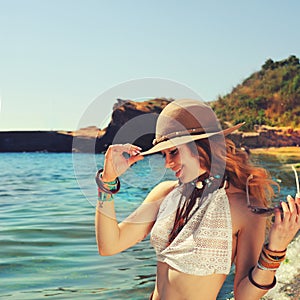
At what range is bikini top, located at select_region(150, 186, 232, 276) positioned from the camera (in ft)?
6.96

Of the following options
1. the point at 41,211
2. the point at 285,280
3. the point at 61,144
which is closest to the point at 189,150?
the point at 285,280

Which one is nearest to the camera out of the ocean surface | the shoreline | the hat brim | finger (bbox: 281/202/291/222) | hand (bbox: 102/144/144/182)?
finger (bbox: 281/202/291/222)

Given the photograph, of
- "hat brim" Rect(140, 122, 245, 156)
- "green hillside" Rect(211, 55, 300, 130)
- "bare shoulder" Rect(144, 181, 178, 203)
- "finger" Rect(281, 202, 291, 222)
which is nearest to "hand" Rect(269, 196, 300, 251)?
"finger" Rect(281, 202, 291, 222)

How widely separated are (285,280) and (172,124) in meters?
2.67

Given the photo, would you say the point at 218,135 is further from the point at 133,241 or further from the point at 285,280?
the point at 285,280

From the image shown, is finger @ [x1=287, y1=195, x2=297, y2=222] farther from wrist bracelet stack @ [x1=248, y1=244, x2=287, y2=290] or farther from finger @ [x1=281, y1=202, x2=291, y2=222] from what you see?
wrist bracelet stack @ [x1=248, y1=244, x2=287, y2=290]

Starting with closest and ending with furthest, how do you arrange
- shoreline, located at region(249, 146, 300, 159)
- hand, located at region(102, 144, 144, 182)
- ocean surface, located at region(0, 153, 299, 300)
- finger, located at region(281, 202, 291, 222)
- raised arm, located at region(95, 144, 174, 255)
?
finger, located at region(281, 202, 291, 222) < hand, located at region(102, 144, 144, 182) < raised arm, located at region(95, 144, 174, 255) < ocean surface, located at region(0, 153, 299, 300) < shoreline, located at region(249, 146, 300, 159)

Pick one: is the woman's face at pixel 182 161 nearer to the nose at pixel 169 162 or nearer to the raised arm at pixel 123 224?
the nose at pixel 169 162

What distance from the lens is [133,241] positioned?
7.91 feet

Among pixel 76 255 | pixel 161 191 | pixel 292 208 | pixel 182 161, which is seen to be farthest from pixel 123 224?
pixel 76 255

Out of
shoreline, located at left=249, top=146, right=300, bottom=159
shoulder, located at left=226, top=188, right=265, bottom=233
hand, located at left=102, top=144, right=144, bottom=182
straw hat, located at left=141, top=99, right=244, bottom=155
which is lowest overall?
shoreline, located at left=249, top=146, right=300, bottom=159

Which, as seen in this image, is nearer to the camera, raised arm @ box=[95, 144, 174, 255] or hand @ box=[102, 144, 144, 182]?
hand @ box=[102, 144, 144, 182]

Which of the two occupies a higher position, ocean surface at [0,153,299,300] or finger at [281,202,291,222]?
finger at [281,202,291,222]

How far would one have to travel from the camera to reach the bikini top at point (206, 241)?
2.12 m
